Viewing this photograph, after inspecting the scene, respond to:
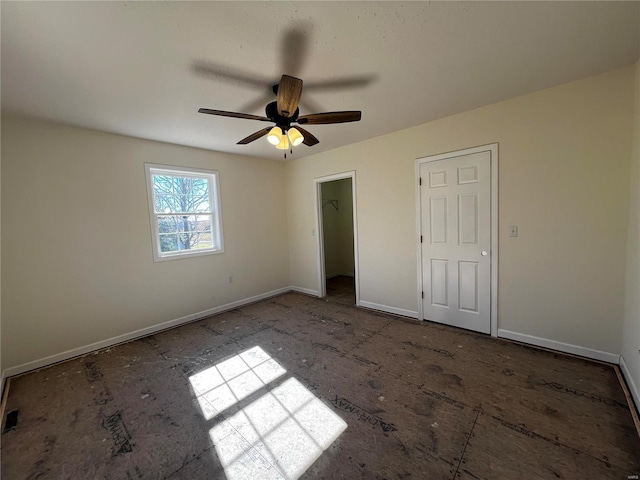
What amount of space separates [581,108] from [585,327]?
6.46 feet

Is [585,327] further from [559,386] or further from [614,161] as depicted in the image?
[614,161]

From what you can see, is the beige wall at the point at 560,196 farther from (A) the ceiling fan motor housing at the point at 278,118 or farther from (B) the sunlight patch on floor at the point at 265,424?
(B) the sunlight patch on floor at the point at 265,424

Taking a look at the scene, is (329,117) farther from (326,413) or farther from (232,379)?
(232,379)

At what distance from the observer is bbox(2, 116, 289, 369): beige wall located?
2.47m

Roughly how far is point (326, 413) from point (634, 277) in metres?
2.54

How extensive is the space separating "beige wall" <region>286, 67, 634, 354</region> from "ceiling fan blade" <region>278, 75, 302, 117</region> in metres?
1.27

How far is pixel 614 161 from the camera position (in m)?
2.12

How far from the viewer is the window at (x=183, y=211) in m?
3.41

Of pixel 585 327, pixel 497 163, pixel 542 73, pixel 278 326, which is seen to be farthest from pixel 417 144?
pixel 278 326

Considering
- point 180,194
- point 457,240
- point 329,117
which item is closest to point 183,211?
point 180,194

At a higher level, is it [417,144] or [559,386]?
[417,144]

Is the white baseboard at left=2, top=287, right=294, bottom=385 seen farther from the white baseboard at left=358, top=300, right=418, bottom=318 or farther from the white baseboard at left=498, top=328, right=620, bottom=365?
the white baseboard at left=498, top=328, right=620, bottom=365

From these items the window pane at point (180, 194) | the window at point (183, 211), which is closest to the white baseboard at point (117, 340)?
the window at point (183, 211)

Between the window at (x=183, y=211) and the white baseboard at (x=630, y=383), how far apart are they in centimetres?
451
